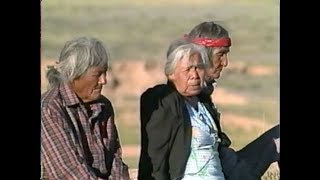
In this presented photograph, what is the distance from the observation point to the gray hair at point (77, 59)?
8.42 metres

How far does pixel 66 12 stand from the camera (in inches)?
335

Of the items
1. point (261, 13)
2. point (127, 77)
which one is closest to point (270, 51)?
point (261, 13)

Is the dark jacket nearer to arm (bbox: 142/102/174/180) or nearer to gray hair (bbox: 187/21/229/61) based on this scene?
arm (bbox: 142/102/174/180)

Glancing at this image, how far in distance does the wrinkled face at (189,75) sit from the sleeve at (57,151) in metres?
0.60

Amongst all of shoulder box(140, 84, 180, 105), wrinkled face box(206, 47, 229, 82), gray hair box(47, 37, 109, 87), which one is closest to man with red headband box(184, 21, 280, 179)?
wrinkled face box(206, 47, 229, 82)

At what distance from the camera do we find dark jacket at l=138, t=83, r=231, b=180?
847 centimetres

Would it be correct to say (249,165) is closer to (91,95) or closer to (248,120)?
(248,120)

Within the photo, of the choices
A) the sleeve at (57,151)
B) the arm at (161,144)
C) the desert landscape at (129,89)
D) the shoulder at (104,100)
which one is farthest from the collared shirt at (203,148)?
the sleeve at (57,151)

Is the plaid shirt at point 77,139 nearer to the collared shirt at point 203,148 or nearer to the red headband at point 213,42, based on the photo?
the collared shirt at point 203,148

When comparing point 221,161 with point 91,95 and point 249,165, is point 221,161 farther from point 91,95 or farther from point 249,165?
point 91,95

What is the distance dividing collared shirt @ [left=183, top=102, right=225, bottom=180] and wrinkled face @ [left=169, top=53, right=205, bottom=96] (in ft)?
0.27

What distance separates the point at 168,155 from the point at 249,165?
0.44 m
